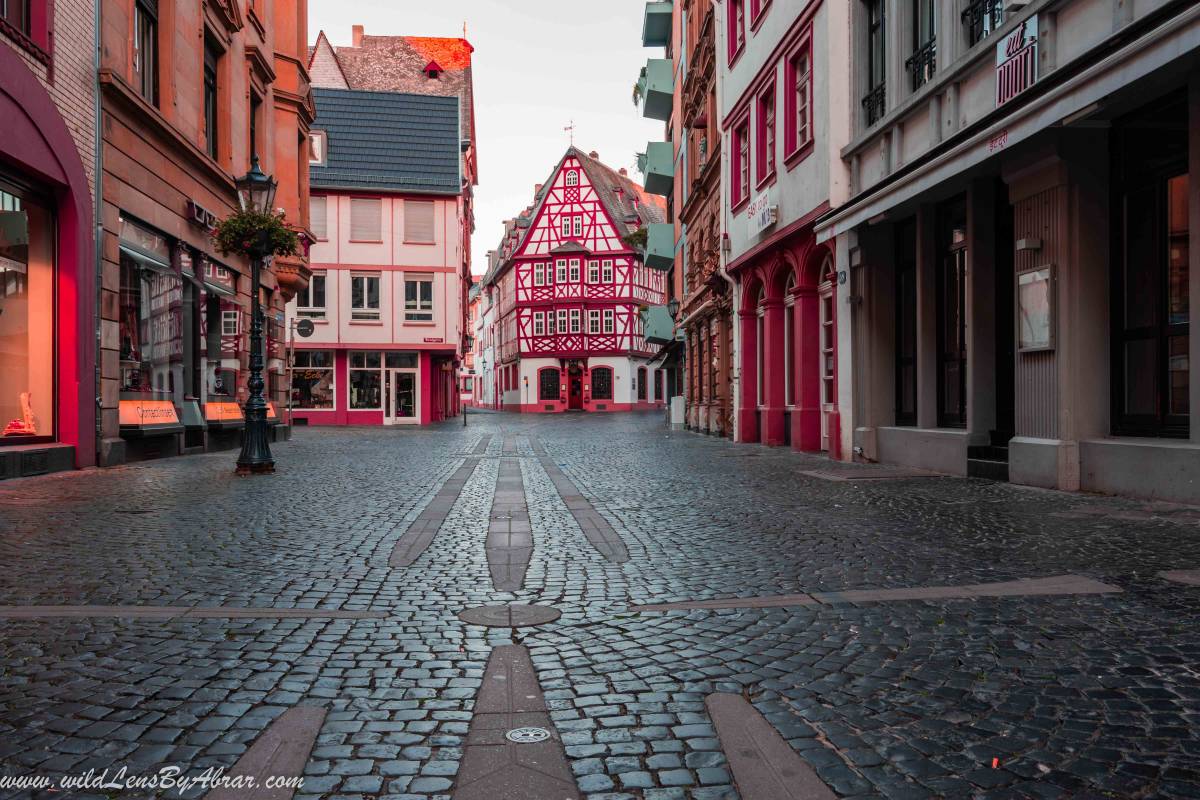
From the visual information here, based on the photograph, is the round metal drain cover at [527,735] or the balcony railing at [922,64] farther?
the balcony railing at [922,64]

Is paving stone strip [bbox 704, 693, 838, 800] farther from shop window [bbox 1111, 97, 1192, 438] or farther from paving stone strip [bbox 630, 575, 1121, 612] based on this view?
shop window [bbox 1111, 97, 1192, 438]

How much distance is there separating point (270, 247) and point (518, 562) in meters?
9.37

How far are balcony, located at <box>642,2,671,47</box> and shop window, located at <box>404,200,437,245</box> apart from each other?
12.2 meters

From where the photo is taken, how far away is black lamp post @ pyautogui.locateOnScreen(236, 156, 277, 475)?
12555 millimetres

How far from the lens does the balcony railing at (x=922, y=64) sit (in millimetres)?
12117

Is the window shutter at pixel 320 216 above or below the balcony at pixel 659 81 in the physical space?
below

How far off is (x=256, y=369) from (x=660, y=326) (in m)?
27.3

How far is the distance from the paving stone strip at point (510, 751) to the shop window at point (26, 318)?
11085mm

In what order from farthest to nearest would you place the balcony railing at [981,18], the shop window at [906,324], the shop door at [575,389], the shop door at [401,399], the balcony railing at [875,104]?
the shop door at [575,389] < the shop door at [401,399] < the balcony railing at [875,104] < the shop window at [906,324] < the balcony railing at [981,18]

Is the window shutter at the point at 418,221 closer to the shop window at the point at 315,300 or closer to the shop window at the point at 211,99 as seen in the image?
the shop window at the point at 315,300

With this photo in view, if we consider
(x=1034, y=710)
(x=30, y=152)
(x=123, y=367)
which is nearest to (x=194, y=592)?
(x=1034, y=710)

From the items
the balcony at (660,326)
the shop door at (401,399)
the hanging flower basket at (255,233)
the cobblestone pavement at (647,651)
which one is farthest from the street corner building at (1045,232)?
the shop door at (401,399)

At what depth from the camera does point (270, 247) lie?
44.2 ft

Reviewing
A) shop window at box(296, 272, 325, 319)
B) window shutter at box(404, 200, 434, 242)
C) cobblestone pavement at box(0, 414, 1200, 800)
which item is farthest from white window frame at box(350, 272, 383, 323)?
cobblestone pavement at box(0, 414, 1200, 800)
